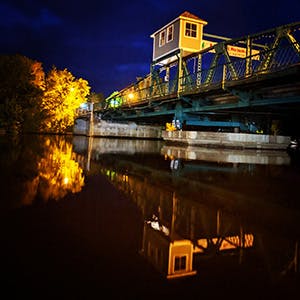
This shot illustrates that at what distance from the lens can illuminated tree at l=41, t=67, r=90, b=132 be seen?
47.0 metres

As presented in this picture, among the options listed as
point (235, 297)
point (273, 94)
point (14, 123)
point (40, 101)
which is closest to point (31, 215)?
point (235, 297)

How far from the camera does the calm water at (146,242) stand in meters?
2.62

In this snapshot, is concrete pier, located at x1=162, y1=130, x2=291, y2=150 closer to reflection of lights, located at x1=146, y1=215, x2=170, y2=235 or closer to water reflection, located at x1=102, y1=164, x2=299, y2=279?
water reflection, located at x1=102, y1=164, x2=299, y2=279

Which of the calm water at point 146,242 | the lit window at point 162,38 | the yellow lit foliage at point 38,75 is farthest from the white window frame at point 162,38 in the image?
the calm water at point 146,242

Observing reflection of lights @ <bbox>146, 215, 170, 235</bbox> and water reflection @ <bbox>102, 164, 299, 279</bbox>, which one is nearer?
water reflection @ <bbox>102, 164, 299, 279</bbox>

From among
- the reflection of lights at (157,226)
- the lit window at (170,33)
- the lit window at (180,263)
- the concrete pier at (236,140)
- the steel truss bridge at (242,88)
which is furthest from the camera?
the lit window at (170,33)

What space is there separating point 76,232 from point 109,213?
1.02 m

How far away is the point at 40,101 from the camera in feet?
147

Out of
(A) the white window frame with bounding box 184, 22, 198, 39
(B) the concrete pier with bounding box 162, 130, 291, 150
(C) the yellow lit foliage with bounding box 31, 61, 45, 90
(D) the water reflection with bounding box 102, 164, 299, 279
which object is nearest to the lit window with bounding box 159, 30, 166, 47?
(A) the white window frame with bounding box 184, 22, 198, 39

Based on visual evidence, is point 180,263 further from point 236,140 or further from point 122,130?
point 122,130

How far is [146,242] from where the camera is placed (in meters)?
3.67

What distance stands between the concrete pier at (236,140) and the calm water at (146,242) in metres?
16.2

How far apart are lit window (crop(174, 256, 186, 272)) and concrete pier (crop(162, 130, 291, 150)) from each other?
20.3 m

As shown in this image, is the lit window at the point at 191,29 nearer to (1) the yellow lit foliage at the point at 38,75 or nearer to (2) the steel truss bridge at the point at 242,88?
(2) the steel truss bridge at the point at 242,88
